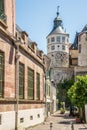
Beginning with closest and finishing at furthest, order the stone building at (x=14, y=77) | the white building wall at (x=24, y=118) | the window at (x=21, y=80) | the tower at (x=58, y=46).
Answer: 1. the white building wall at (x=24, y=118)
2. the stone building at (x=14, y=77)
3. the window at (x=21, y=80)
4. the tower at (x=58, y=46)

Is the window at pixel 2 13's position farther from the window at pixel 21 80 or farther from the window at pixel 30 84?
the window at pixel 30 84

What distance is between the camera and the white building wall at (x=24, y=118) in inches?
808

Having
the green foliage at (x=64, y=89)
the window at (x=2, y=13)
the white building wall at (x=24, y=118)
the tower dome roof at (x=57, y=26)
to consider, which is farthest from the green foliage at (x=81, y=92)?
the tower dome roof at (x=57, y=26)

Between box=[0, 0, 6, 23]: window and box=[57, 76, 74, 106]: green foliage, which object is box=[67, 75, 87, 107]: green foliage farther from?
box=[57, 76, 74, 106]: green foliage

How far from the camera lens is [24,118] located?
1025 inches

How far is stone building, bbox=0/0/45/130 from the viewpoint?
20688mm

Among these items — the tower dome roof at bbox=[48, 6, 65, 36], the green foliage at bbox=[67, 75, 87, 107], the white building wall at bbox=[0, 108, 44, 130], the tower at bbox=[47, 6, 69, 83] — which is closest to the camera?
the white building wall at bbox=[0, 108, 44, 130]

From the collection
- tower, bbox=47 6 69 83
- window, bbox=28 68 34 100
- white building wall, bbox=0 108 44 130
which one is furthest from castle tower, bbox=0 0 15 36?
tower, bbox=47 6 69 83

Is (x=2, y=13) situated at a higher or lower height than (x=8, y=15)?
lower

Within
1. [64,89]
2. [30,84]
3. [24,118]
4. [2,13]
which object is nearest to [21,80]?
[24,118]

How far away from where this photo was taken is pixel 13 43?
22703mm

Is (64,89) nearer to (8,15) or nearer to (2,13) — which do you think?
(8,15)

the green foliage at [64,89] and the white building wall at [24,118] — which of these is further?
the green foliage at [64,89]

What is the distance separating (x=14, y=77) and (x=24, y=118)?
4.32m
